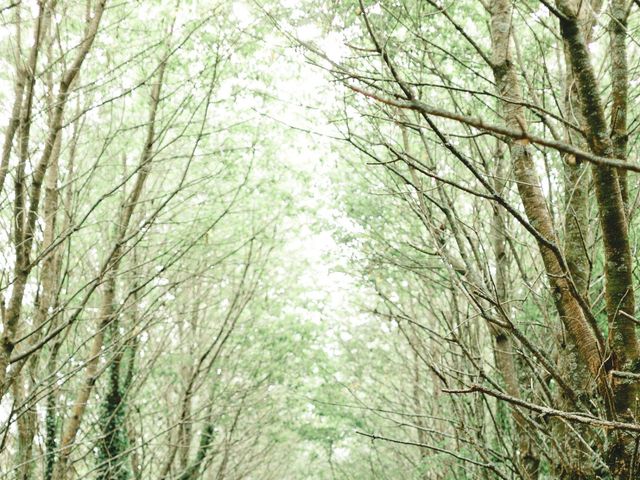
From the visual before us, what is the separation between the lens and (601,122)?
1617mm

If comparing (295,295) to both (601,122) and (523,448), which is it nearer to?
(523,448)

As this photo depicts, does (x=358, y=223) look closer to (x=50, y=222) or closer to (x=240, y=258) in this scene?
(x=240, y=258)

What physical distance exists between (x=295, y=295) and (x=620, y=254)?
28.4 ft

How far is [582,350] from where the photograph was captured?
2.04 metres

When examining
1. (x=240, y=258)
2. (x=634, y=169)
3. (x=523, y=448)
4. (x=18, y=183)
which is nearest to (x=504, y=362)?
(x=523, y=448)

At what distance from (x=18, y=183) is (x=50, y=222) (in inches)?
42.7

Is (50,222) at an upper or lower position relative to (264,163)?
lower

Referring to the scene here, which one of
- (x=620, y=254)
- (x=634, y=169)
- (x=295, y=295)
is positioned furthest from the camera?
A: (x=295, y=295)

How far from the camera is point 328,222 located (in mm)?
8180

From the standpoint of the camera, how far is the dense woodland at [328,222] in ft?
6.44

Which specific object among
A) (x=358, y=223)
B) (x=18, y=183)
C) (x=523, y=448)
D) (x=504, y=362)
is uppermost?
(x=358, y=223)

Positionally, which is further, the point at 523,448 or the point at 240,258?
the point at 240,258

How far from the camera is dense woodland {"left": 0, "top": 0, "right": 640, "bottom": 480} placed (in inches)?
77.3

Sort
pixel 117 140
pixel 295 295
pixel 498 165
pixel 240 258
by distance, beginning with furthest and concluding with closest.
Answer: pixel 295 295, pixel 240 258, pixel 117 140, pixel 498 165
